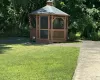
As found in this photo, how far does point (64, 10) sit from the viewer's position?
24.8 metres

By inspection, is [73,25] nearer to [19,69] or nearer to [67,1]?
[67,1]

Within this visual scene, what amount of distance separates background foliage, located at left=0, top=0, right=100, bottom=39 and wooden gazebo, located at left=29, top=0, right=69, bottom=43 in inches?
93.8

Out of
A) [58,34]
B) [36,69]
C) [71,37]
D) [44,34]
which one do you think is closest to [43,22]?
[44,34]

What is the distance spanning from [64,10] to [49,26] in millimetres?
4143

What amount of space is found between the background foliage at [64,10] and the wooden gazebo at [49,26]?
7.81 feet

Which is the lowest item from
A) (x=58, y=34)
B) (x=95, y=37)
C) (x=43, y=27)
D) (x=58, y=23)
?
(x=95, y=37)

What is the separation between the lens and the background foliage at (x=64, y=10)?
24281mm

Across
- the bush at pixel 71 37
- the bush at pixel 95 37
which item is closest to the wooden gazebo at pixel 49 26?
the bush at pixel 71 37

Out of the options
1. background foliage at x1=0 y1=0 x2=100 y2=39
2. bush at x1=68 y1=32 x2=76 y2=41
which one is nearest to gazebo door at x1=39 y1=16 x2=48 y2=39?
bush at x1=68 y1=32 x2=76 y2=41

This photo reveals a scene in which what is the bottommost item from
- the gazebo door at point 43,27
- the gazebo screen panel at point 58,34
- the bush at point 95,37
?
the bush at point 95,37

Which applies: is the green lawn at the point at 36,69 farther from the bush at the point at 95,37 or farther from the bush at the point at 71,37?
the bush at the point at 95,37

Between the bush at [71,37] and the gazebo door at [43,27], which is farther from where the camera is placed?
the bush at [71,37]

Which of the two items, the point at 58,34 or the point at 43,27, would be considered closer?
the point at 43,27

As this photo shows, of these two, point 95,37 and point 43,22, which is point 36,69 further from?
point 95,37
